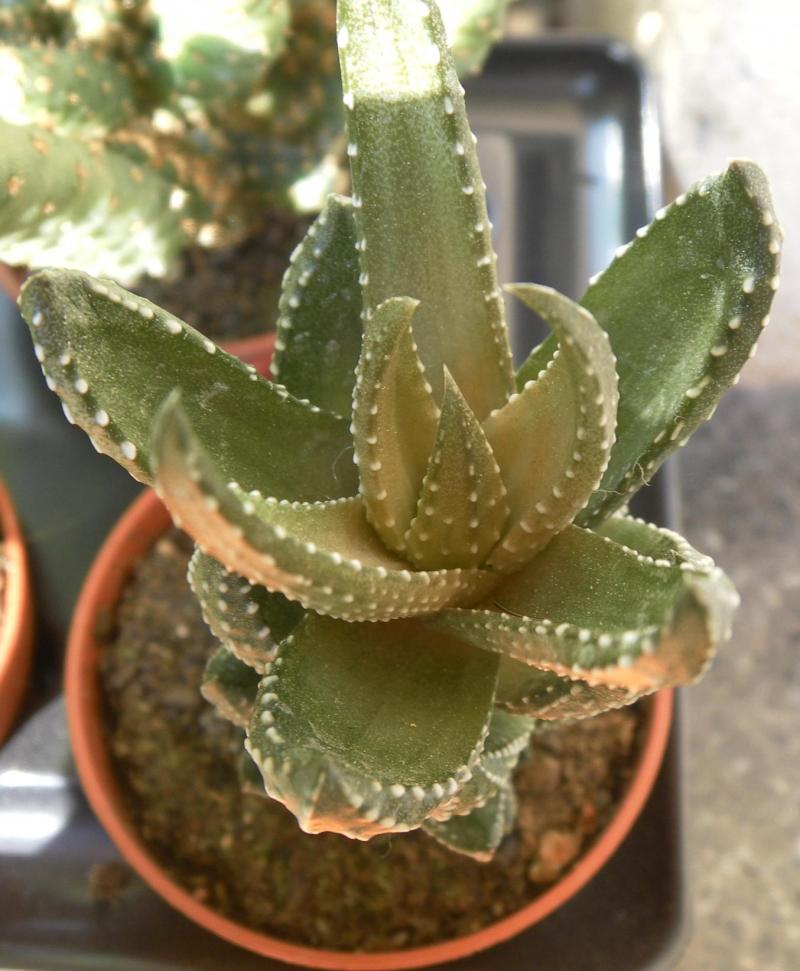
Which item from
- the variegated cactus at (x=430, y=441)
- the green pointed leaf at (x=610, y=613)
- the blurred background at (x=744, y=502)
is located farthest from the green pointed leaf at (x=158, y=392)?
the blurred background at (x=744, y=502)

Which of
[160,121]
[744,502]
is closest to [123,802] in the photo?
[160,121]

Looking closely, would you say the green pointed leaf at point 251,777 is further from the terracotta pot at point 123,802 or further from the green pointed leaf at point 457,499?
the green pointed leaf at point 457,499

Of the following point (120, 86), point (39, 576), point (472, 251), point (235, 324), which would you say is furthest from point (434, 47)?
point (39, 576)

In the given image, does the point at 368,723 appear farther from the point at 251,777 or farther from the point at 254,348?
the point at 254,348

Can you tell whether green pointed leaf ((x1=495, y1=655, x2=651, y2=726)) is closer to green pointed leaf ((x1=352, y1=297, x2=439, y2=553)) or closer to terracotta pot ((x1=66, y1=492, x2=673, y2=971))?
green pointed leaf ((x1=352, y1=297, x2=439, y2=553))

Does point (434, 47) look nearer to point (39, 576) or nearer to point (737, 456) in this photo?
point (39, 576)

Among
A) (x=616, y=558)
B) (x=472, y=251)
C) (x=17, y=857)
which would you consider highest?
(x=472, y=251)

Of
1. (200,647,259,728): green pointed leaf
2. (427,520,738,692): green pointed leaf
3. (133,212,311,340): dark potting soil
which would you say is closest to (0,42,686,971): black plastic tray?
(133,212,311,340): dark potting soil
